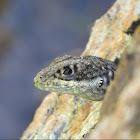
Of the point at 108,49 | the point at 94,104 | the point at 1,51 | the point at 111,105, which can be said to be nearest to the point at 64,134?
the point at 94,104

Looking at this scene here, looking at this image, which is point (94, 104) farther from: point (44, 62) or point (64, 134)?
point (44, 62)

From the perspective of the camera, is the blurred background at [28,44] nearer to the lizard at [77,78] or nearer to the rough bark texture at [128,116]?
the lizard at [77,78]

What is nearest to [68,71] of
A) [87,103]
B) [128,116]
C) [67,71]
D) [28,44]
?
[67,71]

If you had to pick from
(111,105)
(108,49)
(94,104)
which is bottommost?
(94,104)

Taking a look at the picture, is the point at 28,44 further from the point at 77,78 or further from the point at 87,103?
the point at 77,78

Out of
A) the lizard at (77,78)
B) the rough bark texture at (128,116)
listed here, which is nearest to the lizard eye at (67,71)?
the lizard at (77,78)

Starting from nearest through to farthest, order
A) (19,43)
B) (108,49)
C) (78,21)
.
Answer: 1. (108,49)
2. (78,21)
3. (19,43)

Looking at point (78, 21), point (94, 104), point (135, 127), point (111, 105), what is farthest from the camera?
point (78, 21)

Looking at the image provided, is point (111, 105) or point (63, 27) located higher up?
point (63, 27)
